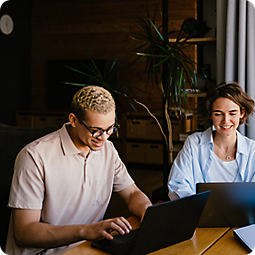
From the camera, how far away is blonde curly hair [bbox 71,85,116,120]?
1.33m

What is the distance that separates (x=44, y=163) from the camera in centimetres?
137

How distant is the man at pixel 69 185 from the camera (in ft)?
4.11

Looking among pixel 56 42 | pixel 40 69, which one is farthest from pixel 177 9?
pixel 40 69

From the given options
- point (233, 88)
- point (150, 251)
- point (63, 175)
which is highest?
point (233, 88)

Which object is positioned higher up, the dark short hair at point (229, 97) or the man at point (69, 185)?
the dark short hair at point (229, 97)

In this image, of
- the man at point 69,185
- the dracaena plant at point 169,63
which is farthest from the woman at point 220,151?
the dracaena plant at point 169,63

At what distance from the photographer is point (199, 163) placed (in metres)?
1.76

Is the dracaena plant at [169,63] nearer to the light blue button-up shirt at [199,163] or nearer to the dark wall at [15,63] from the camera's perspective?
the light blue button-up shirt at [199,163]

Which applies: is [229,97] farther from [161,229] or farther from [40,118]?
[40,118]

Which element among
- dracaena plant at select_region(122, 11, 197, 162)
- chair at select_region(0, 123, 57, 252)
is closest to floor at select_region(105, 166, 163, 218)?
dracaena plant at select_region(122, 11, 197, 162)

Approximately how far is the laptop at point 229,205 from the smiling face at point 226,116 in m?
0.44

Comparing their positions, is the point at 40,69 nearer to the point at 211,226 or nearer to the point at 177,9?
the point at 177,9

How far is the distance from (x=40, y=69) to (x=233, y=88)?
4958 mm

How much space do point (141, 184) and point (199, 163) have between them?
261cm
